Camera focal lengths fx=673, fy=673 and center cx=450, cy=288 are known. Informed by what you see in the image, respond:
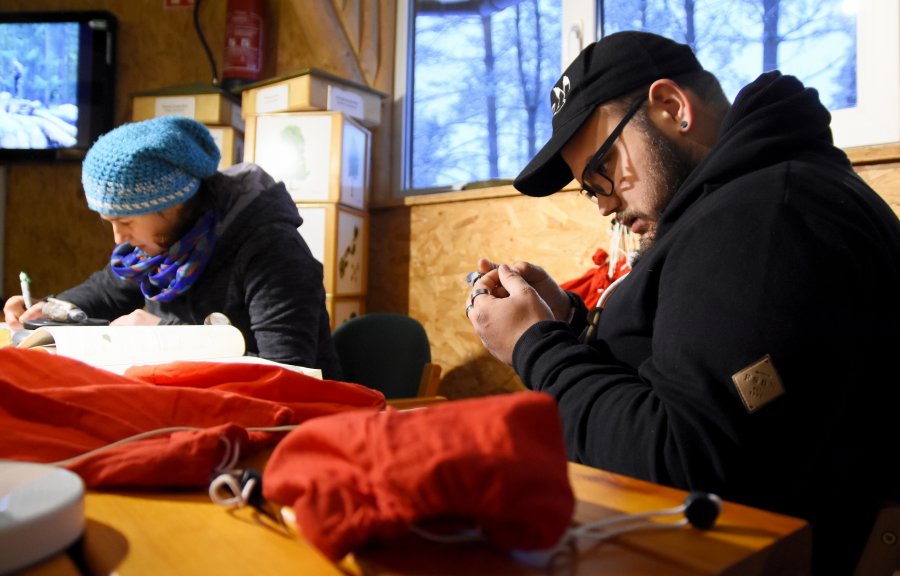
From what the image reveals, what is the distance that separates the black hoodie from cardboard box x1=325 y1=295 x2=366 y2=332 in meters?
1.92

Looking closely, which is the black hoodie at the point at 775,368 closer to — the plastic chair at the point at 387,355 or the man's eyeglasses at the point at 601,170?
the man's eyeglasses at the point at 601,170

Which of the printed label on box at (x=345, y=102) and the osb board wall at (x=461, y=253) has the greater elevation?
the printed label on box at (x=345, y=102)

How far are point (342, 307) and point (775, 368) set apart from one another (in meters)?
2.22

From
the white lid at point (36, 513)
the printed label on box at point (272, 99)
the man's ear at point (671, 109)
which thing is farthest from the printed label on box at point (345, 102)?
the white lid at point (36, 513)

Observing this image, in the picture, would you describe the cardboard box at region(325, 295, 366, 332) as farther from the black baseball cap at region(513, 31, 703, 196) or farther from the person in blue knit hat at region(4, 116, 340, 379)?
the black baseball cap at region(513, 31, 703, 196)

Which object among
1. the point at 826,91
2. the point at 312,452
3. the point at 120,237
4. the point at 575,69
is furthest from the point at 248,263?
the point at 826,91

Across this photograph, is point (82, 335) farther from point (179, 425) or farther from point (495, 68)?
point (495, 68)

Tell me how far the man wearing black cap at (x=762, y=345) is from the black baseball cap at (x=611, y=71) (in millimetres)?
222

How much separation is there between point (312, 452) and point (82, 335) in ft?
2.45

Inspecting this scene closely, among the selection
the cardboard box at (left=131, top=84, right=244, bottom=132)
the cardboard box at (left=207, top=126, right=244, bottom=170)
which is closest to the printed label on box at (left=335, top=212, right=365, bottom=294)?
the cardboard box at (left=207, top=126, right=244, bottom=170)

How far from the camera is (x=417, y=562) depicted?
33 centimetres

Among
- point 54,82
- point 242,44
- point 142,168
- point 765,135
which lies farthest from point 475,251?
point 54,82

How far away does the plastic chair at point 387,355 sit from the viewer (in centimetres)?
195

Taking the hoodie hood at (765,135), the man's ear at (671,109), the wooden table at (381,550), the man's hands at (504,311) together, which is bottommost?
the wooden table at (381,550)
